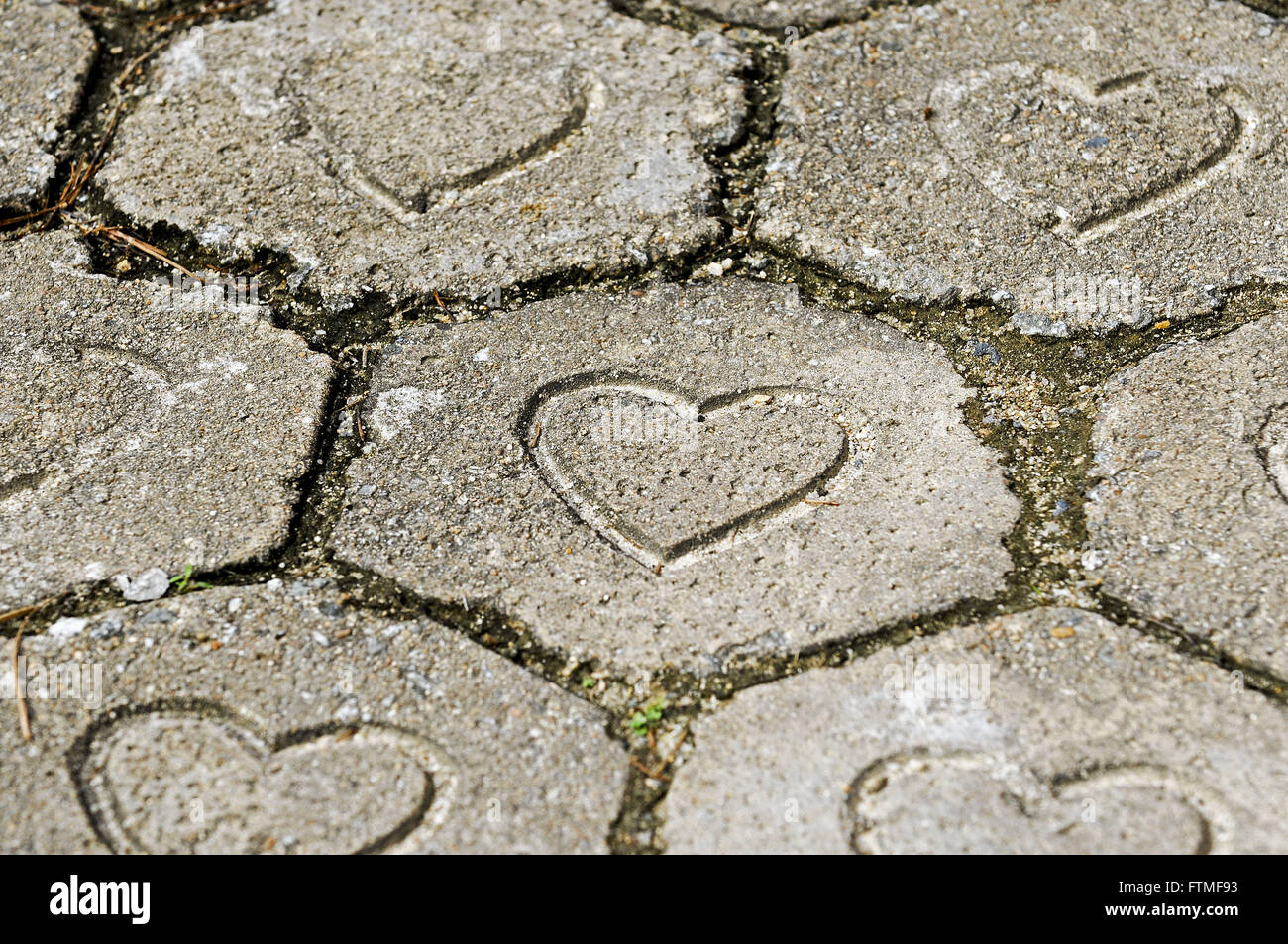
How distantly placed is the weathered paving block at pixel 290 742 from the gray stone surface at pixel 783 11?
1575mm

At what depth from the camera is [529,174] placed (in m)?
2.10

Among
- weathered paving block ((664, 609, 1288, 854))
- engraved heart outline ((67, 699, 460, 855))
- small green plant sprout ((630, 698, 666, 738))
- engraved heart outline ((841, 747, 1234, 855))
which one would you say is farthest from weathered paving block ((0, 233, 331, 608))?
engraved heart outline ((841, 747, 1234, 855))

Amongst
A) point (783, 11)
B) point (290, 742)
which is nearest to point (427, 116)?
point (783, 11)

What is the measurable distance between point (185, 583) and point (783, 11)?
5.63ft

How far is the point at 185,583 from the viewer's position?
1.51m

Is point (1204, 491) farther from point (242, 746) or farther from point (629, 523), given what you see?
point (242, 746)

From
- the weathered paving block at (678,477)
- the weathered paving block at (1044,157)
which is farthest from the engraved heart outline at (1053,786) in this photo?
the weathered paving block at (1044,157)

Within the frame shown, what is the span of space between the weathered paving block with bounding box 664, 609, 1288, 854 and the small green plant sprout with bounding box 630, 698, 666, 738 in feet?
0.17

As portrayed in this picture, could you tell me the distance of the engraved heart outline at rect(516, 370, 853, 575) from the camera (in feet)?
5.14

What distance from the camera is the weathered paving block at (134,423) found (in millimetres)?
1557

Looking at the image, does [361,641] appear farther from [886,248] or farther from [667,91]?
[667,91]

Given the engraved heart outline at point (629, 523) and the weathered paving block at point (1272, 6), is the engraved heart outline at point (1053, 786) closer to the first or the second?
the engraved heart outline at point (629, 523)

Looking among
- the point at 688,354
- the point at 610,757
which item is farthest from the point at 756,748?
the point at 688,354

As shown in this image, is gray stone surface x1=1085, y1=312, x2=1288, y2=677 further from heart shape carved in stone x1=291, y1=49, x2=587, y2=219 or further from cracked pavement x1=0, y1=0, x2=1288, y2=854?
heart shape carved in stone x1=291, y1=49, x2=587, y2=219
